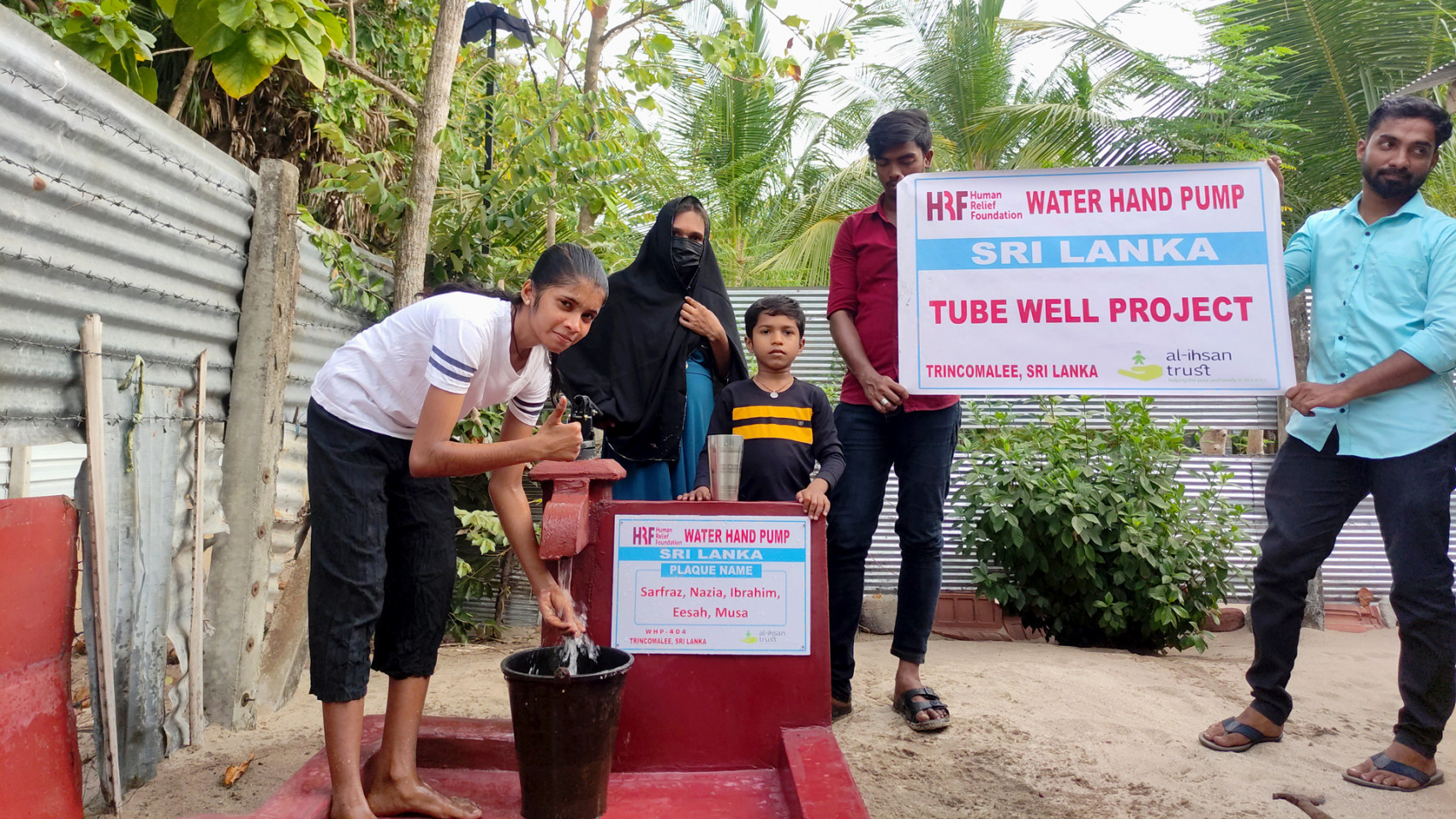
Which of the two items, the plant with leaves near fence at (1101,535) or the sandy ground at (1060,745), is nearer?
the sandy ground at (1060,745)

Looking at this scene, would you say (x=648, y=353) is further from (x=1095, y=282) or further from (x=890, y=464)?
(x=1095, y=282)

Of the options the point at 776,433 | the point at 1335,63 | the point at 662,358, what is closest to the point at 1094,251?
the point at 776,433

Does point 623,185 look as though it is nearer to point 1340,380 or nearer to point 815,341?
point 815,341

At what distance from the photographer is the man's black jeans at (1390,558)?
268 centimetres

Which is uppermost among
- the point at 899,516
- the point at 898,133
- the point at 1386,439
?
the point at 898,133

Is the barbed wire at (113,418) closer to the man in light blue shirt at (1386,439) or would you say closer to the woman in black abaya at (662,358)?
the woman in black abaya at (662,358)

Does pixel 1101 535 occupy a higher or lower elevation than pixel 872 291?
lower

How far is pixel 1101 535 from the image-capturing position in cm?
480

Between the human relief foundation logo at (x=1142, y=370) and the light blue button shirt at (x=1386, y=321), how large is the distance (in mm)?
502

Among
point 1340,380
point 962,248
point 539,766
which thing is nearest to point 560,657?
point 539,766

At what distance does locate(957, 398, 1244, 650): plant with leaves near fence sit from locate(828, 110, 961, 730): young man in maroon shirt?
1669mm

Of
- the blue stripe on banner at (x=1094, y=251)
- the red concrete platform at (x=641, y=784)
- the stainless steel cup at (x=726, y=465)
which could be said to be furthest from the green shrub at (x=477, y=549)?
the blue stripe on banner at (x=1094, y=251)

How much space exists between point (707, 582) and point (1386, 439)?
2.13 metres

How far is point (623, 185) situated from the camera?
17.7 feet
